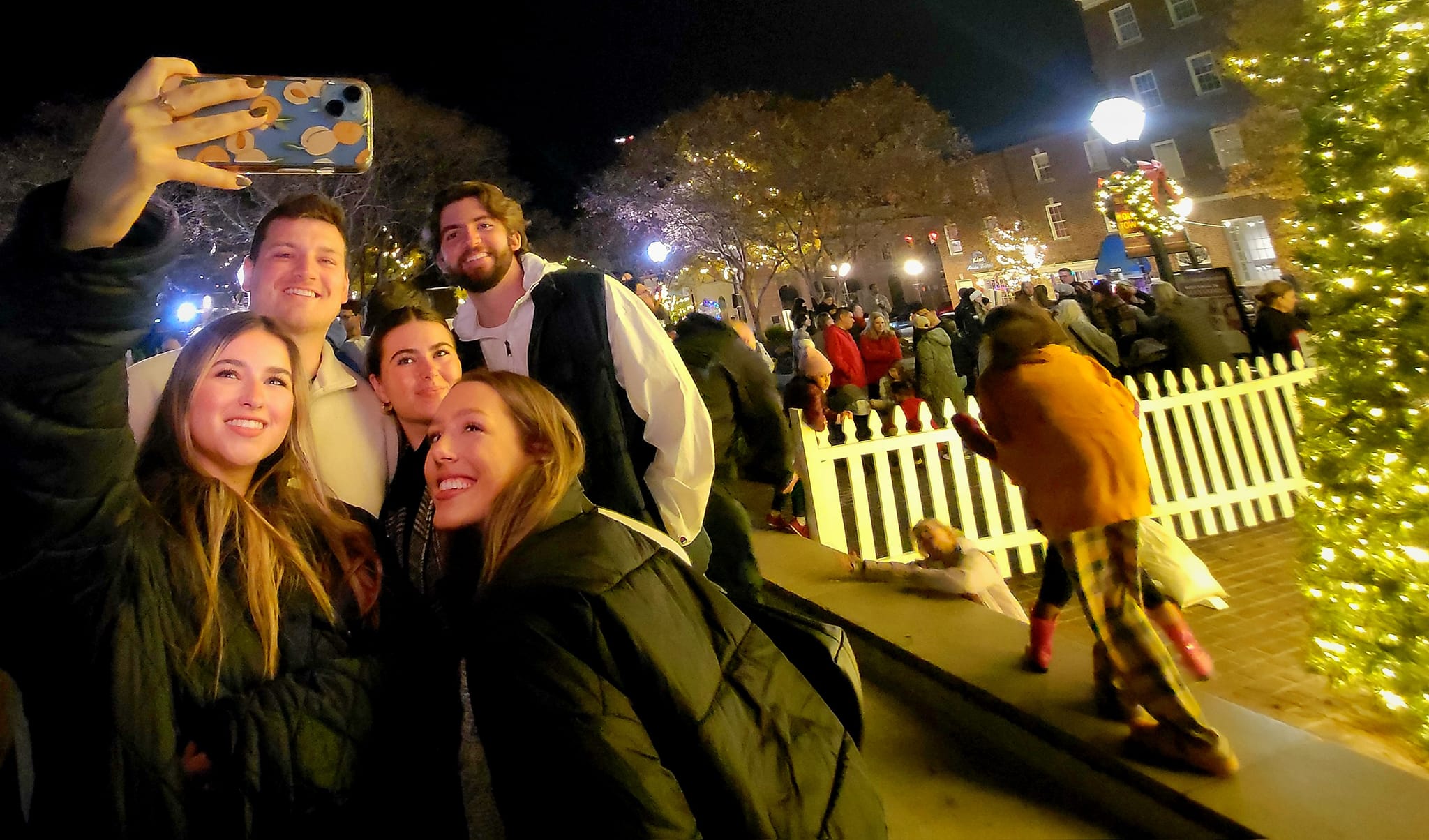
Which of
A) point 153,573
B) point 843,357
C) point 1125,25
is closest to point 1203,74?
point 1125,25

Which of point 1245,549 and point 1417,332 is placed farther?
point 1245,549

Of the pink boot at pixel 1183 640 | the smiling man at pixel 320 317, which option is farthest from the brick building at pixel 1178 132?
the smiling man at pixel 320 317

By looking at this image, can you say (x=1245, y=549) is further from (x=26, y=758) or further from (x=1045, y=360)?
(x=26, y=758)

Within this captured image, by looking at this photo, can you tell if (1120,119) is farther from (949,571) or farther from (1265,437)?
(949,571)

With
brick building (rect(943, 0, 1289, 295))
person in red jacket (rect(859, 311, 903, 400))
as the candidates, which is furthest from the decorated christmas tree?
brick building (rect(943, 0, 1289, 295))

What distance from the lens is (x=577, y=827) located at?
118cm

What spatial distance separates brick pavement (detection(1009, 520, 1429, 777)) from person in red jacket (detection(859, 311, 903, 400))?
487cm

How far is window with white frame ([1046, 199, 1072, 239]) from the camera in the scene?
3566 centimetres

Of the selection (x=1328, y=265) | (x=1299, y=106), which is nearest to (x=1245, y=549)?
(x=1328, y=265)

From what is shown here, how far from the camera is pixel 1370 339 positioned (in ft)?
9.43

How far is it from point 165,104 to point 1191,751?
3.16 meters

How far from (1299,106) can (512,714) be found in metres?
4.06

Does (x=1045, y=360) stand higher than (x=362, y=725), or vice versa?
(x=1045, y=360)

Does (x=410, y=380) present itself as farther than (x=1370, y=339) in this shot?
No
